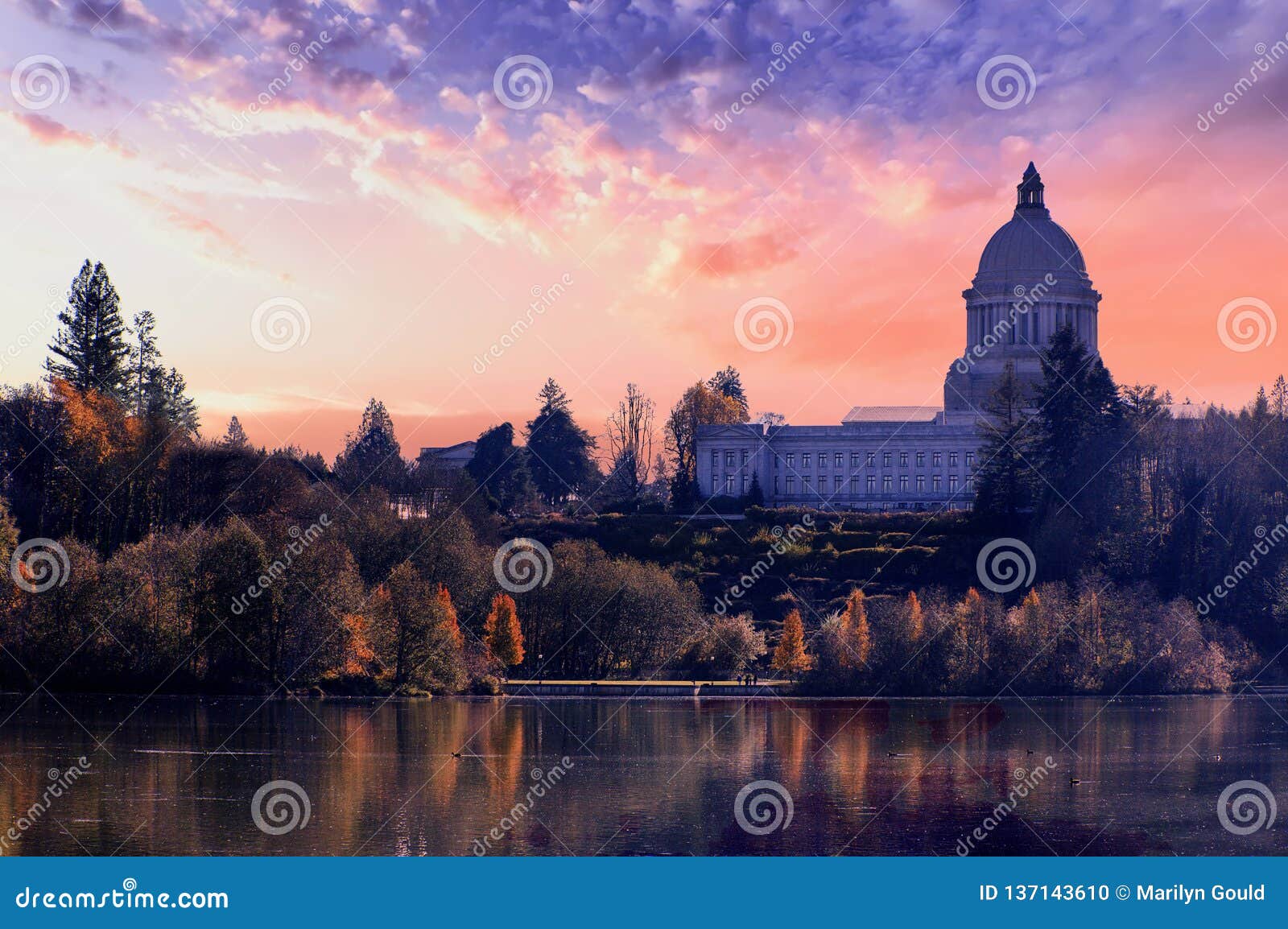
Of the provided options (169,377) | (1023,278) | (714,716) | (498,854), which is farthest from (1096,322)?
(498,854)

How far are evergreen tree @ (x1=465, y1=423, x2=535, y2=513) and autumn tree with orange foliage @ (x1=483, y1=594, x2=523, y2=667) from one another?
50.5 meters

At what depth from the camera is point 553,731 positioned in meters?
56.4

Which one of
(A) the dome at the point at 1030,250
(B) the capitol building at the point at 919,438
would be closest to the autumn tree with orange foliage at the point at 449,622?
(B) the capitol building at the point at 919,438

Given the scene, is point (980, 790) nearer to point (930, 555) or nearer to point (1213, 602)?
point (1213, 602)

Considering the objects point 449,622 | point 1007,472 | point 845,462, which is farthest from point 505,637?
point 845,462

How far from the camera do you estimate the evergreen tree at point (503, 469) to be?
137m

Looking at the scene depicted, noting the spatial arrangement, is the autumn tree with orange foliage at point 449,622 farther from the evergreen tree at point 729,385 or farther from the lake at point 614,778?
the evergreen tree at point 729,385

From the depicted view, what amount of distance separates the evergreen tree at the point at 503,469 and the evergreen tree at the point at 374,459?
8.06 metres

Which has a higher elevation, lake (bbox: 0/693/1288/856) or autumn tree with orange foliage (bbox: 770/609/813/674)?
autumn tree with orange foliage (bbox: 770/609/813/674)

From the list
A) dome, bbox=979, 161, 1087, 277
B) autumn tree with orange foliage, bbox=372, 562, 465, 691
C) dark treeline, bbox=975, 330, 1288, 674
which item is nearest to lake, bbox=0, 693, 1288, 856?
autumn tree with orange foliage, bbox=372, 562, 465, 691

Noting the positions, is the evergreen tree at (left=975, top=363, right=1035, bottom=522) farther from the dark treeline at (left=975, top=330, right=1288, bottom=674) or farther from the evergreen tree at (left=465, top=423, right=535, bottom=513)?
the evergreen tree at (left=465, top=423, right=535, bottom=513)

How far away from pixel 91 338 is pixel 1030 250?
88.0 m

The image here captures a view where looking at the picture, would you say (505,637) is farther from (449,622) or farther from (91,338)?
(91,338)

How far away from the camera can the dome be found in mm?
152875
